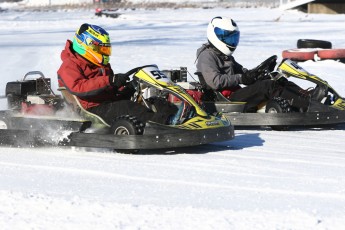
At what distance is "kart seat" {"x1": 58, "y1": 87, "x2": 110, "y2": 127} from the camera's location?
22.1 feet

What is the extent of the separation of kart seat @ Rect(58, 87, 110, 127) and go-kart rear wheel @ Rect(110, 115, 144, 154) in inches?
9.2

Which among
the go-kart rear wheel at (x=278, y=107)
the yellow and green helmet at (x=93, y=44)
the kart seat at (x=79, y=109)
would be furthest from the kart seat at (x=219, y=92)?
the kart seat at (x=79, y=109)

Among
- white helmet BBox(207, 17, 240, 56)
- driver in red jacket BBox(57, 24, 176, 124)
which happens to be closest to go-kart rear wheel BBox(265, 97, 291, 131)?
white helmet BBox(207, 17, 240, 56)

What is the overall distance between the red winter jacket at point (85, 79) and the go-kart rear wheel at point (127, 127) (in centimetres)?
40

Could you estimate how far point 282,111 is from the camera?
7.82 metres

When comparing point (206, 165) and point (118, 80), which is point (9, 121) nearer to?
point (118, 80)

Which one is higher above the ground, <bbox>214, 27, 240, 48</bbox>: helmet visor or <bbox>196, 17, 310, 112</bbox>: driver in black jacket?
<bbox>214, 27, 240, 48</bbox>: helmet visor

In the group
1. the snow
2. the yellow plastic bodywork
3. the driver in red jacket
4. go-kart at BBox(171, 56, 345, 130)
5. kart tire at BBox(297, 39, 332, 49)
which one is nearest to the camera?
the snow

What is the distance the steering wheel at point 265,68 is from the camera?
8133 mm

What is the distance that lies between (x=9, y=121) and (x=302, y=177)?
2.95 m

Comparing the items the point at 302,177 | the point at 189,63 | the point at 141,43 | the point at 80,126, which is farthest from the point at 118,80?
the point at 141,43

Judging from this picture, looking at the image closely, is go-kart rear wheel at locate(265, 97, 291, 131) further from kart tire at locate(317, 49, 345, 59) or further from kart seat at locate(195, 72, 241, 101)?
kart tire at locate(317, 49, 345, 59)

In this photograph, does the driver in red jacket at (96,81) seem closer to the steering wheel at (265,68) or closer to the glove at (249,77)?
the glove at (249,77)

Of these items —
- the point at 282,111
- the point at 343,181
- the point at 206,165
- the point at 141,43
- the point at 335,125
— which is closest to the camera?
the point at 343,181
